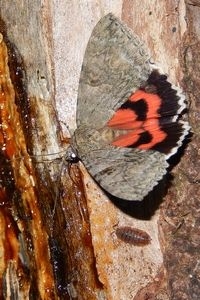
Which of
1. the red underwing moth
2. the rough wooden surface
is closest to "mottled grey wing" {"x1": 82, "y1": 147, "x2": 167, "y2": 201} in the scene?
the red underwing moth

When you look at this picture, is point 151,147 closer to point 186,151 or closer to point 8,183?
point 186,151

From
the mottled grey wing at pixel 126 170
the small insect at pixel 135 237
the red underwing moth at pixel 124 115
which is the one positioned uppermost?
the red underwing moth at pixel 124 115

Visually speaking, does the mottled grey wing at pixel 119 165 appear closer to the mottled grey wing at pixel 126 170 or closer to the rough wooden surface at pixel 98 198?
the mottled grey wing at pixel 126 170

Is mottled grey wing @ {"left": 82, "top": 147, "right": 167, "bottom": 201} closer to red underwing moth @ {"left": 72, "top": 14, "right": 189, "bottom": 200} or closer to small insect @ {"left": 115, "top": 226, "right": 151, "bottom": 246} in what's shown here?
red underwing moth @ {"left": 72, "top": 14, "right": 189, "bottom": 200}

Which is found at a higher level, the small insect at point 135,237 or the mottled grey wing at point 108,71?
the mottled grey wing at point 108,71

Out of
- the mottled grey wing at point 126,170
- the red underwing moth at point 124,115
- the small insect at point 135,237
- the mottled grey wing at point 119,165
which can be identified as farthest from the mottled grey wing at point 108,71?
the small insect at point 135,237

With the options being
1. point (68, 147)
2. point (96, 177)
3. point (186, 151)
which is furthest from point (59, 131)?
point (186, 151)

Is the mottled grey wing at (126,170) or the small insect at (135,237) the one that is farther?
the small insect at (135,237)
